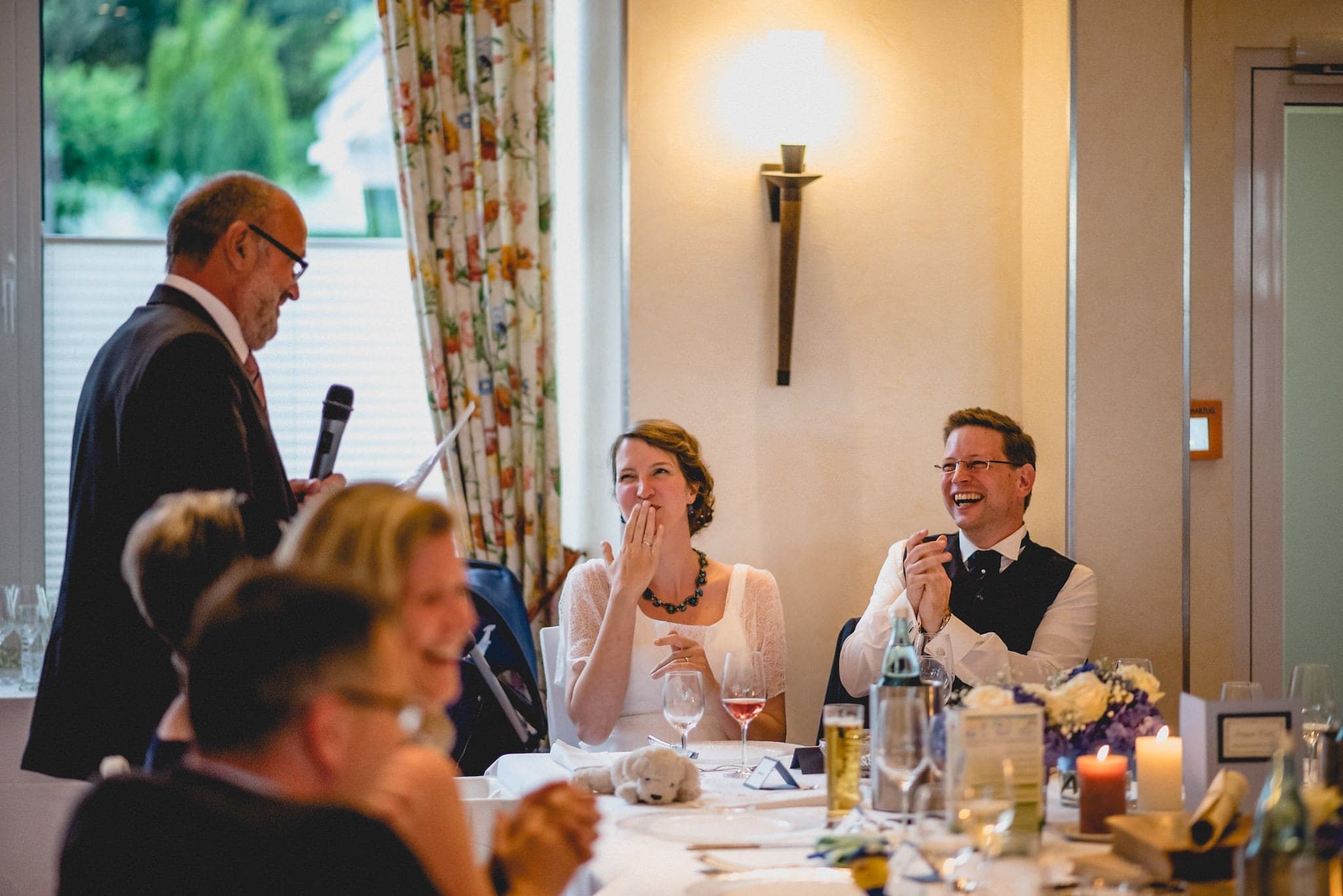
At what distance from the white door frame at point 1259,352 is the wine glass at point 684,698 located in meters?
2.06

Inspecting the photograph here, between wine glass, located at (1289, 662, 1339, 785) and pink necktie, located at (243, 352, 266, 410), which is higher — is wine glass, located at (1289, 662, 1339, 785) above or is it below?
below

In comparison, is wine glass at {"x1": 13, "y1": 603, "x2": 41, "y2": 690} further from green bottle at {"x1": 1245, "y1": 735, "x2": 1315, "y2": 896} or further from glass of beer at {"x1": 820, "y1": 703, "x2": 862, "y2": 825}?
green bottle at {"x1": 1245, "y1": 735, "x2": 1315, "y2": 896}

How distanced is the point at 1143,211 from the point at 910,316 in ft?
2.15

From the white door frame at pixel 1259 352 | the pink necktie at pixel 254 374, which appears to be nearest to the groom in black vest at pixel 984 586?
the white door frame at pixel 1259 352

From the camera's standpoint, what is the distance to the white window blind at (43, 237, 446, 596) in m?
3.74

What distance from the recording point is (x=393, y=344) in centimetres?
387

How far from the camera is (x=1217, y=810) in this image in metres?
1.62

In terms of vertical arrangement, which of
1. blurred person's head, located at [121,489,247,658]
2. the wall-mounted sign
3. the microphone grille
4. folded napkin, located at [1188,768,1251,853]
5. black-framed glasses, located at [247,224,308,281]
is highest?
black-framed glasses, located at [247,224,308,281]

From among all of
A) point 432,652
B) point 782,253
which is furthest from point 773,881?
point 782,253

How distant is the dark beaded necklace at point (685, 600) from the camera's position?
3035 mm

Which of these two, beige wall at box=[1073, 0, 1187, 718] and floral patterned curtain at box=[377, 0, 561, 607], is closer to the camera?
beige wall at box=[1073, 0, 1187, 718]

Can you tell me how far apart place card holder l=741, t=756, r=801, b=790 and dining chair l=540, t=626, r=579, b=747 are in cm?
77

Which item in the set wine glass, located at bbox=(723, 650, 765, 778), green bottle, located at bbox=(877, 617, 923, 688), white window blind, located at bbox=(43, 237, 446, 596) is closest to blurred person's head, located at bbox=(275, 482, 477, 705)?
green bottle, located at bbox=(877, 617, 923, 688)

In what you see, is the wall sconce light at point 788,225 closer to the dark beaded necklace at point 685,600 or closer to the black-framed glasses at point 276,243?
the dark beaded necklace at point 685,600
